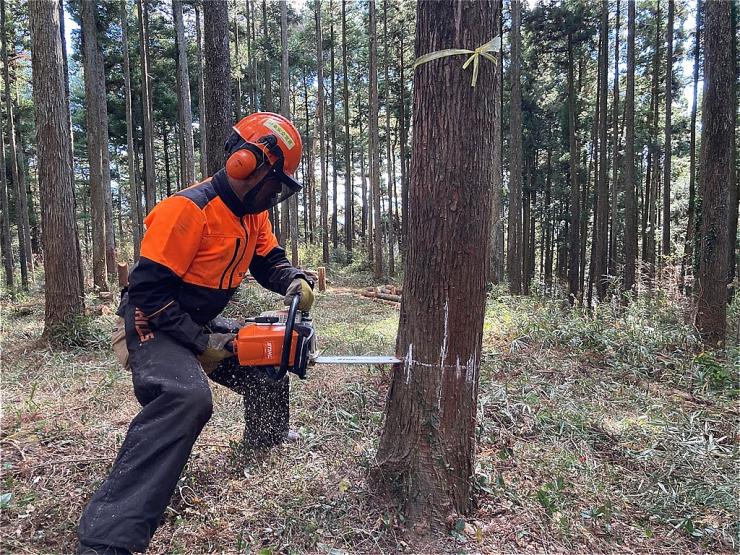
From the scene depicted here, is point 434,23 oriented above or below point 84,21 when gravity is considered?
below

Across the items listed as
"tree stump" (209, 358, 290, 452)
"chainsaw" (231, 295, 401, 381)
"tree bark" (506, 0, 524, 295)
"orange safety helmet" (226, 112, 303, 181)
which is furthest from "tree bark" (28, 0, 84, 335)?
"tree bark" (506, 0, 524, 295)

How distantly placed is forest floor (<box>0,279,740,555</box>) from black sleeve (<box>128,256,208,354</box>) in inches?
36.6

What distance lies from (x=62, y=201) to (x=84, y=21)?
9379mm

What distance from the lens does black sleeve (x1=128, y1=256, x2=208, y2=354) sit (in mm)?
2230

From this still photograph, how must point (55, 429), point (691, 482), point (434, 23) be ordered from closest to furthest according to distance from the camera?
point (434, 23) → point (691, 482) → point (55, 429)

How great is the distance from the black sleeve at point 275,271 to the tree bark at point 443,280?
877mm

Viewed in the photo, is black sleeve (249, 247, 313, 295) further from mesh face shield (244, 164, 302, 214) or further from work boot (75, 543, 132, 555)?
work boot (75, 543, 132, 555)

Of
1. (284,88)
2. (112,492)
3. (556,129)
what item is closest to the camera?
(112,492)

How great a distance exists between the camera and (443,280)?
226 cm

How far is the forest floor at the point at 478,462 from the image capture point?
7.28 ft

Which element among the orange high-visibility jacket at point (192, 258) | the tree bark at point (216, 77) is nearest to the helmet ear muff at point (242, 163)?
the orange high-visibility jacket at point (192, 258)

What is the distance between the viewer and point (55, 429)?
320 cm

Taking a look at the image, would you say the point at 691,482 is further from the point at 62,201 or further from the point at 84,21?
the point at 84,21

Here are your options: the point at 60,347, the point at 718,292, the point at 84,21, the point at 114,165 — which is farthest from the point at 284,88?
the point at 114,165
